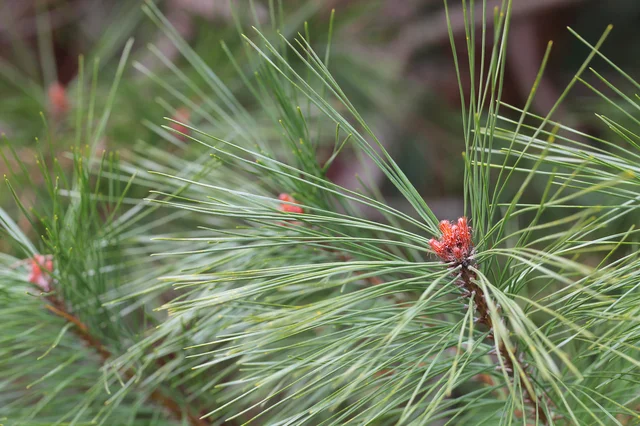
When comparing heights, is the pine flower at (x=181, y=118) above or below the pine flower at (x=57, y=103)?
below

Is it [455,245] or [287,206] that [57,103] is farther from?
[455,245]

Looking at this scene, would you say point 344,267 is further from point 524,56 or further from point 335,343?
point 524,56

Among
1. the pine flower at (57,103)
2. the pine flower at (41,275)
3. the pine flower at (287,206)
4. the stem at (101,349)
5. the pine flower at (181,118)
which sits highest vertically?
the pine flower at (57,103)

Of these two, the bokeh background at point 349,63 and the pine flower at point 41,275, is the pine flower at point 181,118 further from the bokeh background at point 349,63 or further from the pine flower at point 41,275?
the pine flower at point 41,275

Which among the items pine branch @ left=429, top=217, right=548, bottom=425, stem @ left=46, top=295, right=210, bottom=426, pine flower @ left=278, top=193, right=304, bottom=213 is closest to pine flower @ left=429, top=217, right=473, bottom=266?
pine branch @ left=429, top=217, right=548, bottom=425

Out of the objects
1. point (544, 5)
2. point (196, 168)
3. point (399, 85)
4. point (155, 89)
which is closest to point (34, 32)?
point (155, 89)

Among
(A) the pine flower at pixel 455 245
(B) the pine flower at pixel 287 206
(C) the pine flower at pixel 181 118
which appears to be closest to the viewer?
(A) the pine flower at pixel 455 245

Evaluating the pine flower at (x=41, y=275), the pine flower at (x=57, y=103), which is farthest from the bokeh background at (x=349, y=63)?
the pine flower at (x=41, y=275)
